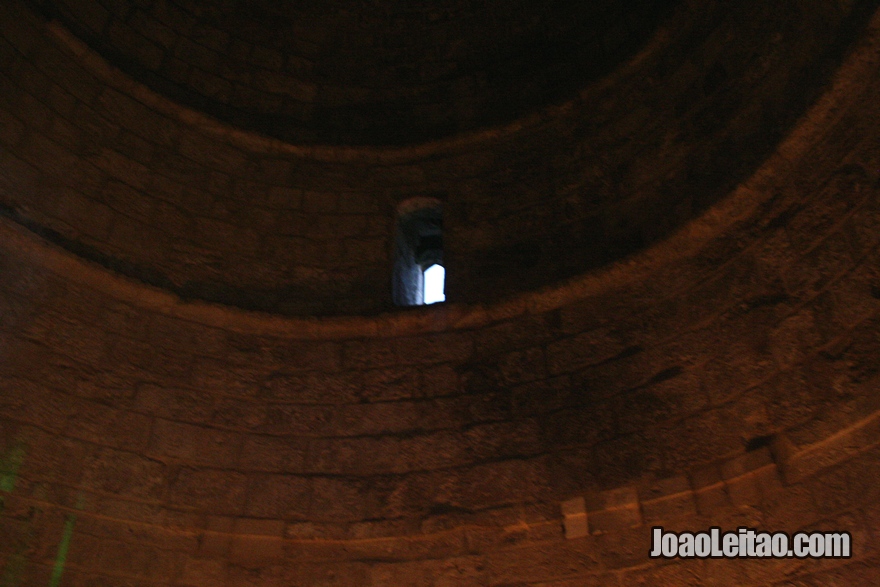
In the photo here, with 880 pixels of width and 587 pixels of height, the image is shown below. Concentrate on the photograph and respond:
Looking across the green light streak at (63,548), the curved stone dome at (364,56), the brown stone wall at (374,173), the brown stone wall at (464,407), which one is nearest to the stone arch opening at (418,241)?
the brown stone wall at (374,173)

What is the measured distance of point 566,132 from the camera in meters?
5.93

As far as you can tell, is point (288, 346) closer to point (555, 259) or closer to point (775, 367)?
point (555, 259)

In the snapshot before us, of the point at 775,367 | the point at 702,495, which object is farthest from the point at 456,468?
the point at 775,367

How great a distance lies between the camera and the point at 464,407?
467 cm

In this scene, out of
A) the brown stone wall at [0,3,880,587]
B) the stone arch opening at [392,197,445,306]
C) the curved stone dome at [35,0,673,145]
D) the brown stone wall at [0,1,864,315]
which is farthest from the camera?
the curved stone dome at [35,0,673,145]

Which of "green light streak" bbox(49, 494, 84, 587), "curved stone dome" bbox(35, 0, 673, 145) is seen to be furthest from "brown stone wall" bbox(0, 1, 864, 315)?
"green light streak" bbox(49, 494, 84, 587)

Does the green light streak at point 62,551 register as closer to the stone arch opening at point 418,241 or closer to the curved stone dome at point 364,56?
the stone arch opening at point 418,241

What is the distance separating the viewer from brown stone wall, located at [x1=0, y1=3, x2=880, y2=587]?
12.3ft

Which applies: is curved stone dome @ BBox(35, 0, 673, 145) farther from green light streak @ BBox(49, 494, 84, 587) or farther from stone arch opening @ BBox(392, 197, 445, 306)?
green light streak @ BBox(49, 494, 84, 587)

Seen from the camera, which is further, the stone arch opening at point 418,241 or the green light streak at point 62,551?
the stone arch opening at point 418,241

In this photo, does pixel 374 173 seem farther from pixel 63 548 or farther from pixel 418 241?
pixel 63 548

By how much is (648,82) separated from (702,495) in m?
2.88

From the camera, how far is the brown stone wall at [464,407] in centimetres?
376

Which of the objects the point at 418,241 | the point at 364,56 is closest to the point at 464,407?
the point at 418,241
